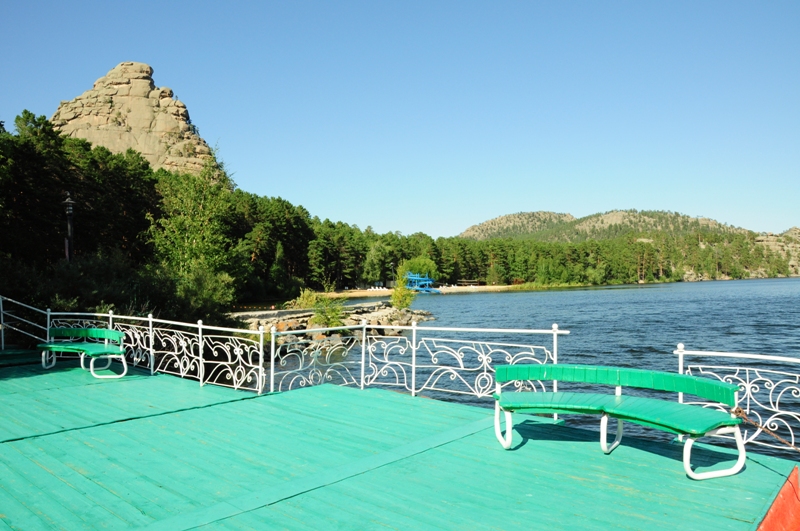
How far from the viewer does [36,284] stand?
47.9 ft

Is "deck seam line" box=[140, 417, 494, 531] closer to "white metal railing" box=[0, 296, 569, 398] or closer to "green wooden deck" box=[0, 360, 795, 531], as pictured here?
"green wooden deck" box=[0, 360, 795, 531]

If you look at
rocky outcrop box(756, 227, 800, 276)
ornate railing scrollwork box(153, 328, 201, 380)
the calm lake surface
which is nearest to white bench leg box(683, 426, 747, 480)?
ornate railing scrollwork box(153, 328, 201, 380)

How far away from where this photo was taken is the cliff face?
5022 inches

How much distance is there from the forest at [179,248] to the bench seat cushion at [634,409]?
1250cm

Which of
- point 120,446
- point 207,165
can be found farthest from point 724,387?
point 207,165

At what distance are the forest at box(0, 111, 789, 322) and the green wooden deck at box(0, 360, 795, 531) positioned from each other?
31.1 feet

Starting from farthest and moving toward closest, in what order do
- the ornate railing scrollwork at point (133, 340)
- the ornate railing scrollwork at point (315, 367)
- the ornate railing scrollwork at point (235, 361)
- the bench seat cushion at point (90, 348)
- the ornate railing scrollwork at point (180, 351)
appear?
the ornate railing scrollwork at point (133, 340) → the ornate railing scrollwork at point (180, 351) → the ornate railing scrollwork at point (315, 367) → the bench seat cushion at point (90, 348) → the ornate railing scrollwork at point (235, 361)

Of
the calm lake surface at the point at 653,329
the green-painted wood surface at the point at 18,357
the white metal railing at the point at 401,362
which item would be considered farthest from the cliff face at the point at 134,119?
the green-painted wood surface at the point at 18,357

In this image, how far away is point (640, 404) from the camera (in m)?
4.77

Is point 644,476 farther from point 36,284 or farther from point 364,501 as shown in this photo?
point 36,284

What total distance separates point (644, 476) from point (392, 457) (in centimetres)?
205

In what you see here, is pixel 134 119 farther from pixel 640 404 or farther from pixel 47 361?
pixel 640 404

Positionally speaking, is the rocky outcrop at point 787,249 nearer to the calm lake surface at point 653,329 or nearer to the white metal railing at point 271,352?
the calm lake surface at point 653,329

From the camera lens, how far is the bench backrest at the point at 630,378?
4.41 meters
